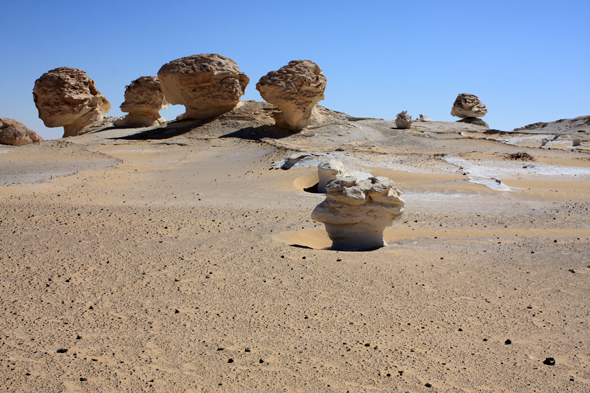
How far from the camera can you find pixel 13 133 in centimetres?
2400

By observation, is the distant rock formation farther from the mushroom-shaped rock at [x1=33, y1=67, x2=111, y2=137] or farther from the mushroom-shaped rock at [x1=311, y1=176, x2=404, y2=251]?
the mushroom-shaped rock at [x1=311, y1=176, x2=404, y2=251]

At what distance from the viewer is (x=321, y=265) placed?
16.9 feet

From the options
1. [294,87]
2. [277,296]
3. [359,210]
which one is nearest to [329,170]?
[359,210]

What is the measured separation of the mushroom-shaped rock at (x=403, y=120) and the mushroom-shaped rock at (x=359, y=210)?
19.1m

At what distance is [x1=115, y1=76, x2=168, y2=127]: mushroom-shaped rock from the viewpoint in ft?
76.4

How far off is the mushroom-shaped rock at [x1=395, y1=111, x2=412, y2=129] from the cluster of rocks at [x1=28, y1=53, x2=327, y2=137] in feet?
19.1

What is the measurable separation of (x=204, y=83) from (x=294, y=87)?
4231mm

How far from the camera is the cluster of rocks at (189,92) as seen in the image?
64.1 ft

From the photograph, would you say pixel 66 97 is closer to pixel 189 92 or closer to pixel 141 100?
pixel 141 100

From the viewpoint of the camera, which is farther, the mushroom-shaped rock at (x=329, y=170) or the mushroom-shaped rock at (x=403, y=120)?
the mushroom-shaped rock at (x=403, y=120)

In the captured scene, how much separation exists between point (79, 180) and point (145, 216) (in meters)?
4.59

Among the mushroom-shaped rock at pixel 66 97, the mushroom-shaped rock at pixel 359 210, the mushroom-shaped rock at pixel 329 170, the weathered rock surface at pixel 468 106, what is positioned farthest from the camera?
the weathered rock surface at pixel 468 106

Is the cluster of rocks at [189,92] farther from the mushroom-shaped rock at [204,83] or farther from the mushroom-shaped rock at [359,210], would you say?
the mushroom-shaped rock at [359,210]

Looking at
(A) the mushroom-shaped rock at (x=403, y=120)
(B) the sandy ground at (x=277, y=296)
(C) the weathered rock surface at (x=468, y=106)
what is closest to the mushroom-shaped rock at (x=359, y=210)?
(B) the sandy ground at (x=277, y=296)
